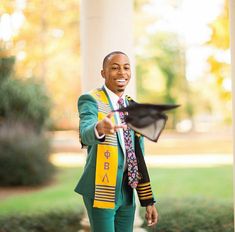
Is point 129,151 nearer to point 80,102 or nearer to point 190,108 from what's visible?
point 80,102

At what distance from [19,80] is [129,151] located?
32.5ft

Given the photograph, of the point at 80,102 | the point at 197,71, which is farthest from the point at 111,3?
the point at 197,71

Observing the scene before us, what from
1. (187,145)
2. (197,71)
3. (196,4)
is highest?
(196,4)

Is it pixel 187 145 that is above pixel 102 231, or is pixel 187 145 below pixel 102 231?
below

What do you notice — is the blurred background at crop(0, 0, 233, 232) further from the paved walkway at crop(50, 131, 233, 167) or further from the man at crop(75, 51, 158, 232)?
the man at crop(75, 51, 158, 232)

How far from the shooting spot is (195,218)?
213 inches

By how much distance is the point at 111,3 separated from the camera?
4.38m

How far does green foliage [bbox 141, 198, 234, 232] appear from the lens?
5230 mm

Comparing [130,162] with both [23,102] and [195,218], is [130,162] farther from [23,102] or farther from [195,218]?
[23,102]

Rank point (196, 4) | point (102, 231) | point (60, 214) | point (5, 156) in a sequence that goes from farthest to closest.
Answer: point (196, 4), point (5, 156), point (60, 214), point (102, 231)

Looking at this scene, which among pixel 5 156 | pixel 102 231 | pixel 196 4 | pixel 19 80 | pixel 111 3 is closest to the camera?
pixel 102 231

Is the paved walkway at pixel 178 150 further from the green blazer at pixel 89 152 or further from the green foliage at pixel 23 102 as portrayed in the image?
the green blazer at pixel 89 152

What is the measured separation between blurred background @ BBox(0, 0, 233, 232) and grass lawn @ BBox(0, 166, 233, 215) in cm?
3

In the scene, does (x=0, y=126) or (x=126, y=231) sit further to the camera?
(x=0, y=126)
